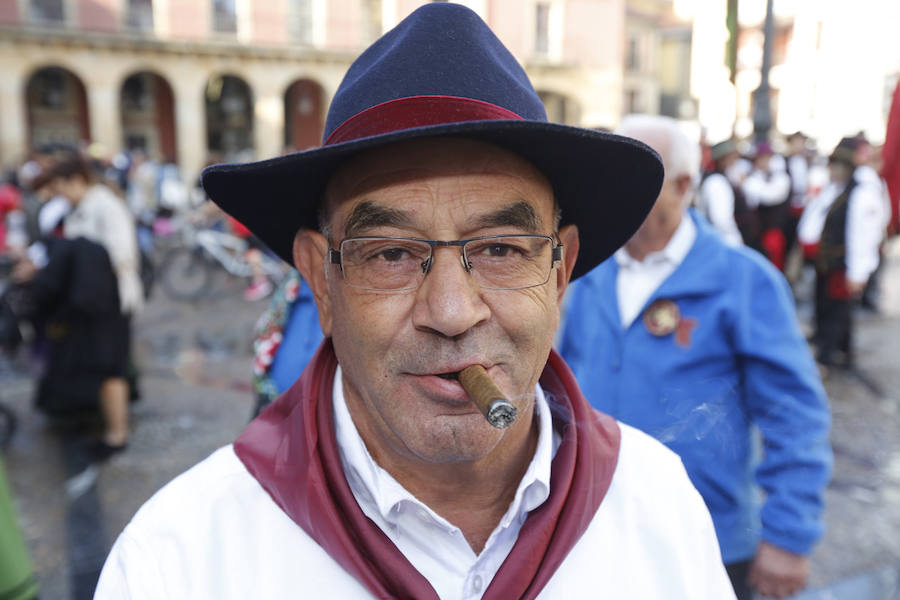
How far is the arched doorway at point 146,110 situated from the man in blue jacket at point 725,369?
1090 inches

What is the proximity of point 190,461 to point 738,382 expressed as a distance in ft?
11.4

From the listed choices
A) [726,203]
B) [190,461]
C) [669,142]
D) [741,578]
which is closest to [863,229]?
[726,203]

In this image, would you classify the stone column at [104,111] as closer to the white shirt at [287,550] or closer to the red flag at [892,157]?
the red flag at [892,157]

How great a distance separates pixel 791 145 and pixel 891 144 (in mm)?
8222

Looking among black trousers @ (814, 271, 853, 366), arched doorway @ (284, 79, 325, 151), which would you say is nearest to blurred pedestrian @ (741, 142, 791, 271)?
black trousers @ (814, 271, 853, 366)

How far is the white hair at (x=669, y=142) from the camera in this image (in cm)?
247

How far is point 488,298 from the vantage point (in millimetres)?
1198

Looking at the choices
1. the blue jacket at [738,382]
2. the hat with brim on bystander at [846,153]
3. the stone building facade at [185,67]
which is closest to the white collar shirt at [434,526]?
the blue jacket at [738,382]

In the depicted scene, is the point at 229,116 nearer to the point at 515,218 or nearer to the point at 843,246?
the point at 843,246

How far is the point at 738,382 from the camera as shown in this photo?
219 cm

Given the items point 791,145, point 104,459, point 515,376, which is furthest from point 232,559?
point 791,145

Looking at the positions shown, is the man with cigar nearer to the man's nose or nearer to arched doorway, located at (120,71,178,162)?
the man's nose

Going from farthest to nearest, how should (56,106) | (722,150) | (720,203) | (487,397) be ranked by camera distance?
(56,106) < (722,150) < (720,203) < (487,397)

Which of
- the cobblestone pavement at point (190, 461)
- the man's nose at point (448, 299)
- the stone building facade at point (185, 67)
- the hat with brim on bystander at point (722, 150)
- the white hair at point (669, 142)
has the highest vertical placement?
the stone building facade at point (185, 67)
